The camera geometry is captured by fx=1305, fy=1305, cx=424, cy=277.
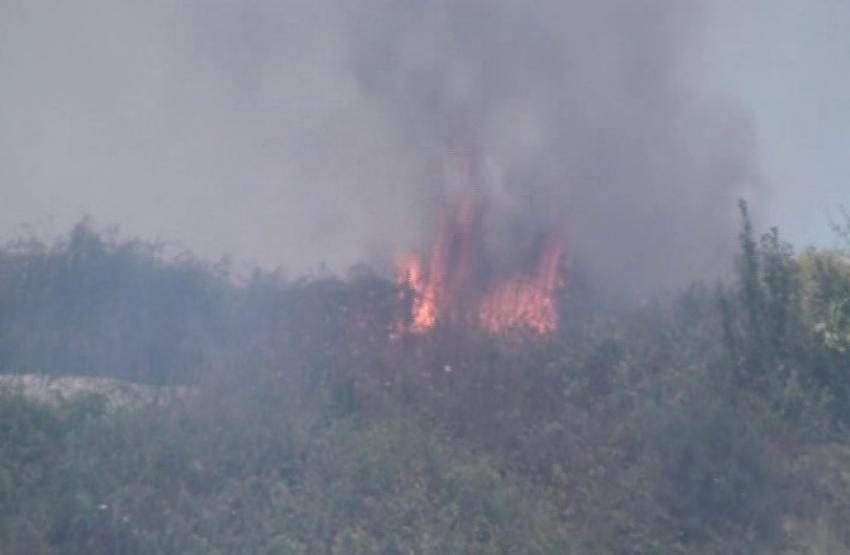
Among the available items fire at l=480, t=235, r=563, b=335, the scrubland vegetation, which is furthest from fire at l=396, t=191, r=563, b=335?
the scrubland vegetation

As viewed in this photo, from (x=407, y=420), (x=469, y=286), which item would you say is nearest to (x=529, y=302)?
(x=469, y=286)

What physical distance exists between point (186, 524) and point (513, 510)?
303cm

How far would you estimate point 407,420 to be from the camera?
1402 cm

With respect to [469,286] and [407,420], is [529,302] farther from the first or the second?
[407,420]

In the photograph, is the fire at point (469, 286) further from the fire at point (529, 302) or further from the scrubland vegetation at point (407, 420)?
the scrubland vegetation at point (407, 420)

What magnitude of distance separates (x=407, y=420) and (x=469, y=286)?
17.8ft

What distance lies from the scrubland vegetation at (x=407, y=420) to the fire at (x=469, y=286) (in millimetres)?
454

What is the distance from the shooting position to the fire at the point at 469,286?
57.9ft

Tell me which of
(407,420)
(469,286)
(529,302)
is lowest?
(407,420)

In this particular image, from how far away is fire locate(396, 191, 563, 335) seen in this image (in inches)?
695

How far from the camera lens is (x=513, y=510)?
12.3 metres

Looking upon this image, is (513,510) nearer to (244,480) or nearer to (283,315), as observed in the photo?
(244,480)

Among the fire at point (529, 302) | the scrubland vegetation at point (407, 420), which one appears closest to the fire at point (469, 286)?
the fire at point (529, 302)

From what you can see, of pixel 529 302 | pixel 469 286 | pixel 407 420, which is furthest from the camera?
pixel 469 286
